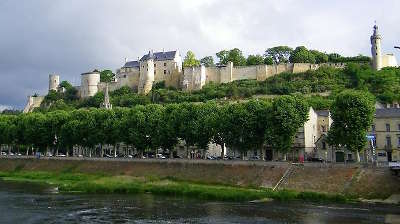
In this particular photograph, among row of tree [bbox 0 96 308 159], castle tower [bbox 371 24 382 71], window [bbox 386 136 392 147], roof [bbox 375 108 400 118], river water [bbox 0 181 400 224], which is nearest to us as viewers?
river water [bbox 0 181 400 224]

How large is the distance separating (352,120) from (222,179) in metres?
18.7

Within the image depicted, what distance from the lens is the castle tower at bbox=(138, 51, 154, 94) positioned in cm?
15988

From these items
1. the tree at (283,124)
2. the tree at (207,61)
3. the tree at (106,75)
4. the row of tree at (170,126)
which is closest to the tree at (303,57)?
the tree at (207,61)

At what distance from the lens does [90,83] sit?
170 meters

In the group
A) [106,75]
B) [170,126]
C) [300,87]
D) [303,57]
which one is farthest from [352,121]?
[106,75]

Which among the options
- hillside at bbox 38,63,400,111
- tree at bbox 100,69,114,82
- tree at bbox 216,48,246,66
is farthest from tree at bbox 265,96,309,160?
tree at bbox 100,69,114,82

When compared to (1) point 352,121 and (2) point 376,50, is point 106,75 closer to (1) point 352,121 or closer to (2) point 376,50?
(2) point 376,50

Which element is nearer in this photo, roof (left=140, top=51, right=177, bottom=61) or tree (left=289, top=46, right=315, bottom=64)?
tree (left=289, top=46, right=315, bottom=64)

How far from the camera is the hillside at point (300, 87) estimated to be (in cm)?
12325

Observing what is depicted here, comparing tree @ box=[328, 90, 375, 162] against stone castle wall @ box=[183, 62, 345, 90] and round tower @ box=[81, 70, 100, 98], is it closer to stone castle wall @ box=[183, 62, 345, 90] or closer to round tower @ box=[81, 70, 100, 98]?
stone castle wall @ box=[183, 62, 345, 90]

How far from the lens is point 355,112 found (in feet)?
213

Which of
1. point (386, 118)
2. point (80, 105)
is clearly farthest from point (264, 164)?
point (80, 105)

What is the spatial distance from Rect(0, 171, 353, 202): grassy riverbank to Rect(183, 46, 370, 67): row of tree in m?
88.5

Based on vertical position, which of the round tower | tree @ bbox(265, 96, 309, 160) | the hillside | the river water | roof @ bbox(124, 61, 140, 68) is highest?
roof @ bbox(124, 61, 140, 68)
